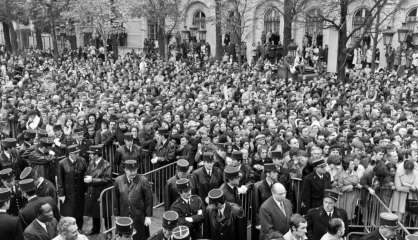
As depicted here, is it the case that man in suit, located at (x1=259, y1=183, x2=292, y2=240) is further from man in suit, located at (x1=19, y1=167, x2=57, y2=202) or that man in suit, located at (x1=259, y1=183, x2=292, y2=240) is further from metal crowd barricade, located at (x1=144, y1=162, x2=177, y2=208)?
metal crowd barricade, located at (x1=144, y1=162, x2=177, y2=208)

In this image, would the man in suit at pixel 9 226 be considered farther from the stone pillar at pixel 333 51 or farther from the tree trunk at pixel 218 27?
the stone pillar at pixel 333 51

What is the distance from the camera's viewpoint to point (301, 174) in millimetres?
8109

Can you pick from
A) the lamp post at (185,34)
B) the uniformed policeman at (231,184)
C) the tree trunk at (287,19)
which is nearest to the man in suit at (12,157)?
the uniformed policeman at (231,184)

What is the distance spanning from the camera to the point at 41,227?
5645 millimetres

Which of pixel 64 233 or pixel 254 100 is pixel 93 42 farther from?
pixel 64 233

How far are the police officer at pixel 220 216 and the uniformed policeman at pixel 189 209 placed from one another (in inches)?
6.3

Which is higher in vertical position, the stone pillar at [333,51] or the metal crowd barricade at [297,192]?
the stone pillar at [333,51]

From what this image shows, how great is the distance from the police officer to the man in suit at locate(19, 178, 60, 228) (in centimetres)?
216

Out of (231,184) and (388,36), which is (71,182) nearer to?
(231,184)

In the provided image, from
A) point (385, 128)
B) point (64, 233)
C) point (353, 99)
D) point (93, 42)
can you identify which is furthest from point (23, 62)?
point (64, 233)

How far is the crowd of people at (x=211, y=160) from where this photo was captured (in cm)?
625

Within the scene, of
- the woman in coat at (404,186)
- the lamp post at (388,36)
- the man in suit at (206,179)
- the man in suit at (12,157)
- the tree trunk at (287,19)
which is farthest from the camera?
the tree trunk at (287,19)

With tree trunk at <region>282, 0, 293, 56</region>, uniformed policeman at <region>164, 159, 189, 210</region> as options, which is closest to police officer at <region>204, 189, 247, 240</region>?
uniformed policeman at <region>164, 159, 189, 210</region>

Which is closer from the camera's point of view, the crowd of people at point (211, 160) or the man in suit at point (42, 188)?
the crowd of people at point (211, 160)
